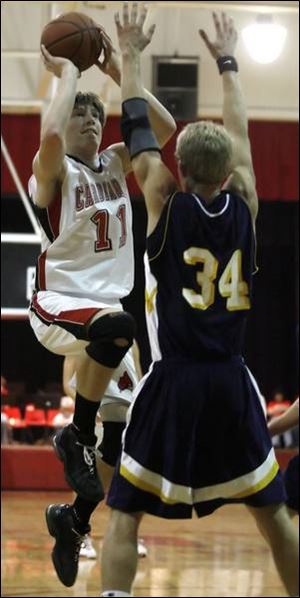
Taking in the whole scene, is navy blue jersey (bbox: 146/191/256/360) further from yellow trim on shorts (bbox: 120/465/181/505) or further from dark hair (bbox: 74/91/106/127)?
dark hair (bbox: 74/91/106/127)

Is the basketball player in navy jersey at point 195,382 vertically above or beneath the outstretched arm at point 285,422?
above

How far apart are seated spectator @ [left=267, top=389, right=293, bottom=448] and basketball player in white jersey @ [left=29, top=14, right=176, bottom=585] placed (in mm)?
10944

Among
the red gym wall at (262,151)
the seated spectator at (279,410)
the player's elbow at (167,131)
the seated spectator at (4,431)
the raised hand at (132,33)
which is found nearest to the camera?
the raised hand at (132,33)

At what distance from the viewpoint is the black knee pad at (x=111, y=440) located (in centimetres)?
461

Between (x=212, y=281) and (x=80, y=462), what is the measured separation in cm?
104

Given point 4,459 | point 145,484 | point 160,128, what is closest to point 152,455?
point 145,484

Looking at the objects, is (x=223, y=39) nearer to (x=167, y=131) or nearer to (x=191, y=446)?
(x=167, y=131)

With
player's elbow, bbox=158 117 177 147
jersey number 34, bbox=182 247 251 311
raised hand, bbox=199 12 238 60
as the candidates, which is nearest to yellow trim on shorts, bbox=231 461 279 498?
jersey number 34, bbox=182 247 251 311

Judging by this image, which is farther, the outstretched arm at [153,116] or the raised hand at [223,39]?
the outstretched arm at [153,116]

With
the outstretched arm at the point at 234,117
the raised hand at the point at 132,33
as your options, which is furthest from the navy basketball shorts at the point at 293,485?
the raised hand at the point at 132,33

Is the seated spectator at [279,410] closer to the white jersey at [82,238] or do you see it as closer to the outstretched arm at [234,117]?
the white jersey at [82,238]

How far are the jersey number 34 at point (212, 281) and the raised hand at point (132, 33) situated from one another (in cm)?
83

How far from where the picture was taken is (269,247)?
791 inches

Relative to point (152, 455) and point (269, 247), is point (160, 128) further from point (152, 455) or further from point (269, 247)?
point (269, 247)
